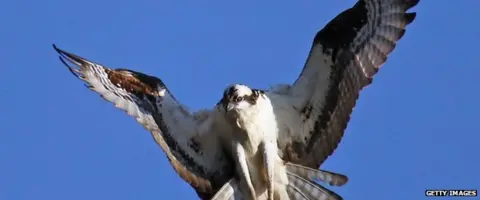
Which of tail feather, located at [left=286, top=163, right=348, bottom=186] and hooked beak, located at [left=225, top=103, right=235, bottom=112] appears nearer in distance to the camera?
hooked beak, located at [left=225, top=103, right=235, bottom=112]

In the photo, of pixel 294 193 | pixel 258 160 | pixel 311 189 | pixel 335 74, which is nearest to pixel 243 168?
pixel 258 160

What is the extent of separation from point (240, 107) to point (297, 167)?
0.91 meters

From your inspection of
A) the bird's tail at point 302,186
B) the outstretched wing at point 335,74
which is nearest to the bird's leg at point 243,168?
the bird's tail at point 302,186

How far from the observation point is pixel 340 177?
14000mm

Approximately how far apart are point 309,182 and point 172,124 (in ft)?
4.79

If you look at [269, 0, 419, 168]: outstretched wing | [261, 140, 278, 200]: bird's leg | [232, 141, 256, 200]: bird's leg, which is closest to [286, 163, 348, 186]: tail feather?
[269, 0, 419, 168]: outstretched wing

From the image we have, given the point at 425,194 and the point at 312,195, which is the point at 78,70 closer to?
the point at 312,195

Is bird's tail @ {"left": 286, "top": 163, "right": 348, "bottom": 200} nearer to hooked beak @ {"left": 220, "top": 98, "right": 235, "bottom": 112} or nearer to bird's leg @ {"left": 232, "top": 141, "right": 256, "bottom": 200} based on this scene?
bird's leg @ {"left": 232, "top": 141, "right": 256, "bottom": 200}

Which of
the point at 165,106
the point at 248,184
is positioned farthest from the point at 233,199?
the point at 165,106

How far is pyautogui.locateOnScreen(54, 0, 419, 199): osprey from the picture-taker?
46.4ft

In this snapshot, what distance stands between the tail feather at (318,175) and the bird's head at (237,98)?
0.80 metres

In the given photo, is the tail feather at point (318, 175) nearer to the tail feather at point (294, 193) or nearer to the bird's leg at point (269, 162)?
the tail feather at point (294, 193)

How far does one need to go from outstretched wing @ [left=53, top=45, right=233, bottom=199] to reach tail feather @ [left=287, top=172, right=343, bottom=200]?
0.63 meters

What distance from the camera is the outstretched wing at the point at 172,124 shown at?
571 inches
